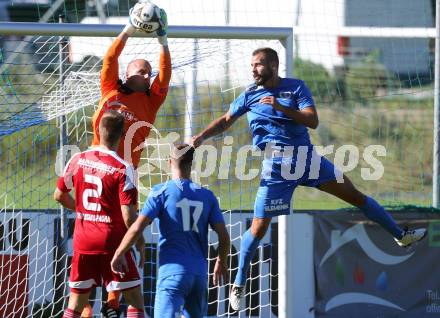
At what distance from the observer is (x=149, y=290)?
9945 millimetres

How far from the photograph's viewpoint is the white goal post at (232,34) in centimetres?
817

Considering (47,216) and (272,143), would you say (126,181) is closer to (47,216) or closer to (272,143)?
(272,143)

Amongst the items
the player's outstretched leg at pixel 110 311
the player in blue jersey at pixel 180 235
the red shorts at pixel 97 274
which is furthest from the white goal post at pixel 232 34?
the player in blue jersey at pixel 180 235

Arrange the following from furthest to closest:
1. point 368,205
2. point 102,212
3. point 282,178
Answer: point 368,205, point 282,178, point 102,212

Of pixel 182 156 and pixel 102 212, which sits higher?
pixel 182 156

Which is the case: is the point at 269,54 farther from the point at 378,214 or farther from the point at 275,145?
the point at 378,214

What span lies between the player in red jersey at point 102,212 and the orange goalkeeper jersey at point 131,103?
0.90 metres

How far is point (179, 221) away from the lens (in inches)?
258

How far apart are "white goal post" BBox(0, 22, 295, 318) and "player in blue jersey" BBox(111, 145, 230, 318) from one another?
206 cm

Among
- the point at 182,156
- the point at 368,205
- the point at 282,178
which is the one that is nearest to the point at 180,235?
the point at 182,156

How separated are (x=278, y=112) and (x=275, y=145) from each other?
307 millimetres

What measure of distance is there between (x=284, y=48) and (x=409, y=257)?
10.1 feet

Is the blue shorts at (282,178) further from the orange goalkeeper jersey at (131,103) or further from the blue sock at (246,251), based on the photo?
the orange goalkeeper jersey at (131,103)

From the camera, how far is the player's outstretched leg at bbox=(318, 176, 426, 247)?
340 inches
